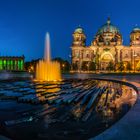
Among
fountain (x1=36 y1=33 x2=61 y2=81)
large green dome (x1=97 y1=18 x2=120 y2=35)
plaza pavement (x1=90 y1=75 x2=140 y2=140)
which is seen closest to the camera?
plaza pavement (x1=90 y1=75 x2=140 y2=140)

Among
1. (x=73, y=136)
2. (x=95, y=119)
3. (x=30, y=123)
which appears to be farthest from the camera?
(x=95, y=119)

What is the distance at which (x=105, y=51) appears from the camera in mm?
120562

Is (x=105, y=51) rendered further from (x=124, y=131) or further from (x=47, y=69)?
(x=124, y=131)

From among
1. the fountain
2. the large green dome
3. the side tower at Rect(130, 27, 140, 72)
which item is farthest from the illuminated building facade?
the fountain

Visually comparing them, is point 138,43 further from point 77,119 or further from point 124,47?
point 77,119

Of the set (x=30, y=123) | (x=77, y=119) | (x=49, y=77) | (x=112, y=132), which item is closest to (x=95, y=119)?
(x=77, y=119)

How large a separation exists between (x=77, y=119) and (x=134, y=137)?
333 cm

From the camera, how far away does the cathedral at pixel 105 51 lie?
11846 cm

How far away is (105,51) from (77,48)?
468 inches

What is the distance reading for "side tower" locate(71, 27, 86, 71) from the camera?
12025cm

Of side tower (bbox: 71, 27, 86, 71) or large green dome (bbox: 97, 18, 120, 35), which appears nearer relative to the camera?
side tower (bbox: 71, 27, 86, 71)

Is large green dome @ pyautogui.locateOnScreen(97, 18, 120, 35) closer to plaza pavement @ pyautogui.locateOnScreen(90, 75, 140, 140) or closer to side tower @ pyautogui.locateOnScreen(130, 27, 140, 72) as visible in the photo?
side tower @ pyautogui.locateOnScreen(130, 27, 140, 72)

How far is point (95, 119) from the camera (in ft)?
25.4

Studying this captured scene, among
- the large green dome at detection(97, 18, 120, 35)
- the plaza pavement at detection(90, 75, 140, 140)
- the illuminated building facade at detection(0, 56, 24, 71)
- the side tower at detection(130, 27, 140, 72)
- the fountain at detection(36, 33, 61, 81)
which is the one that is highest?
the large green dome at detection(97, 18, 120, 35)
